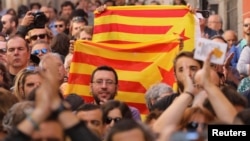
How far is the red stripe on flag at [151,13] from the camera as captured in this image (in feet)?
53.1

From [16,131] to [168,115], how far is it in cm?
166

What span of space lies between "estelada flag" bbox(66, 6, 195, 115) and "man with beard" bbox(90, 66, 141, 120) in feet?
3.19

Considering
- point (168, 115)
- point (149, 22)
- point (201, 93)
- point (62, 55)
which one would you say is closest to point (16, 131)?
point (168, 115)

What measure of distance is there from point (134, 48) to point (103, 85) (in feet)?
6.45

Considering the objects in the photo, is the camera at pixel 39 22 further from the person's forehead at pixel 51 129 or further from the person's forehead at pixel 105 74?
the person's forehead at pixel 51 129

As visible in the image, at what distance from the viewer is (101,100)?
13391mm

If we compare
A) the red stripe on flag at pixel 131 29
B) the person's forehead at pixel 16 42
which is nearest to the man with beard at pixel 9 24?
the red stripe on flag at pixel 131 29

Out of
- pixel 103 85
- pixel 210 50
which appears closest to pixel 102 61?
pixel 103 85

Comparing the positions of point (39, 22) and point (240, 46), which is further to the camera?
point (39, 22)

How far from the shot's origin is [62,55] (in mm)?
17516

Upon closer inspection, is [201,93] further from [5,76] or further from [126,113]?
[5,76]

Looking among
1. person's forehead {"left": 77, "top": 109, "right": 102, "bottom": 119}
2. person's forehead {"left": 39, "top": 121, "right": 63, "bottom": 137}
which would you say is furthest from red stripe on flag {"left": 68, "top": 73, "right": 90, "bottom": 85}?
person's forehead {"left": 39, "top": 121, "right": 63, "bottom": 137}

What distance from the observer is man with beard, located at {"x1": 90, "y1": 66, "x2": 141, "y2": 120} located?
1347 centimetres

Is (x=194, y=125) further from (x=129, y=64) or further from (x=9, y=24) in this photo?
(x=9, y=24)
